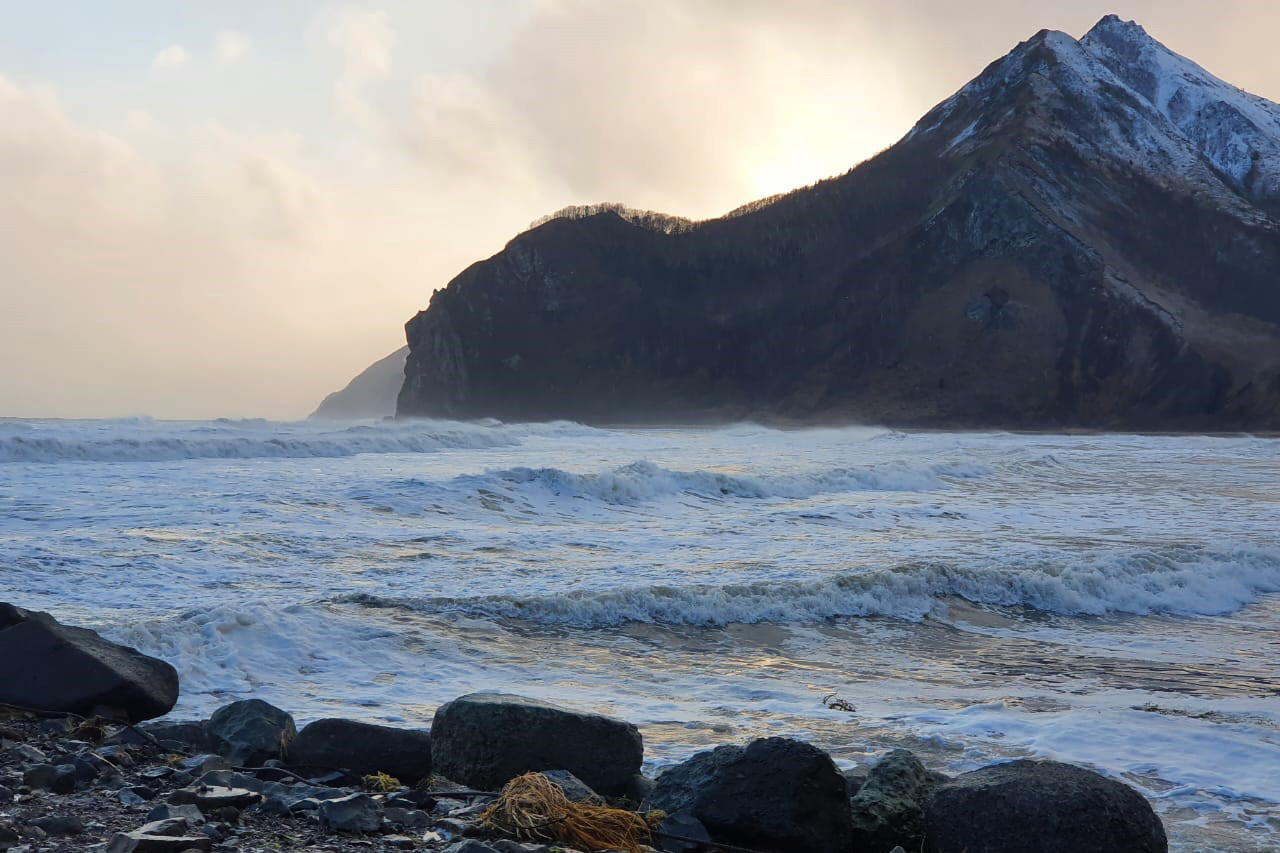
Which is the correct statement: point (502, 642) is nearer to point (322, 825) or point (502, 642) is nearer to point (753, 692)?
point (753, 692)

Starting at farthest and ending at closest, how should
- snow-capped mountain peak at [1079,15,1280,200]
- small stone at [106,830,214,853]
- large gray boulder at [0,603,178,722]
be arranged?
1. snow-capped mountain peak at [1079,15,1280,200]
2. large gray boulder at [0,603,178,722]
3. small stone at [106,830,214,853]

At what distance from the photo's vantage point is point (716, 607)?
11.6 m

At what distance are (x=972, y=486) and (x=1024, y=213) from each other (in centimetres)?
7485

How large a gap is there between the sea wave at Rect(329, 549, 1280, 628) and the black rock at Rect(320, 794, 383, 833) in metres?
5.95

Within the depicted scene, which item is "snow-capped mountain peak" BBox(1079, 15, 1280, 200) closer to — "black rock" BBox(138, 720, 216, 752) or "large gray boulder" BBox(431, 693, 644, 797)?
"large gray boulder" BBox(431, 693, 644, 797)

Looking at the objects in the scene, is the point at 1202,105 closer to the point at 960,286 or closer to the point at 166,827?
the point at 960,286

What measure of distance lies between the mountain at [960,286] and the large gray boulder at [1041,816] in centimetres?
8522

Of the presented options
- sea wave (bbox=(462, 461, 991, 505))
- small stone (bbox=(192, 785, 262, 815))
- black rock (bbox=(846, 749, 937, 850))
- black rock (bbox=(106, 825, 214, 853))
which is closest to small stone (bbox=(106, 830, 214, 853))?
black rock (bbox=(106, 825, 214, 853))

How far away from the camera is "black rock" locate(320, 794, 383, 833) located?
463 cm

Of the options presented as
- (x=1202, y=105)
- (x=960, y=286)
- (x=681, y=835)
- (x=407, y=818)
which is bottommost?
(x=681, y=835)

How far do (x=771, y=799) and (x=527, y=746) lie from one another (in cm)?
141

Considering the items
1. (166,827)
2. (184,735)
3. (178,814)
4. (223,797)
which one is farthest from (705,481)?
(166,827)

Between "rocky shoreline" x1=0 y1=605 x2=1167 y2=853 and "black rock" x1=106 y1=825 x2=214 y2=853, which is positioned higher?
"black rock" x1=106 y1=825 x2=214 y2=853

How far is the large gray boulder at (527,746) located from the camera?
565 cm
